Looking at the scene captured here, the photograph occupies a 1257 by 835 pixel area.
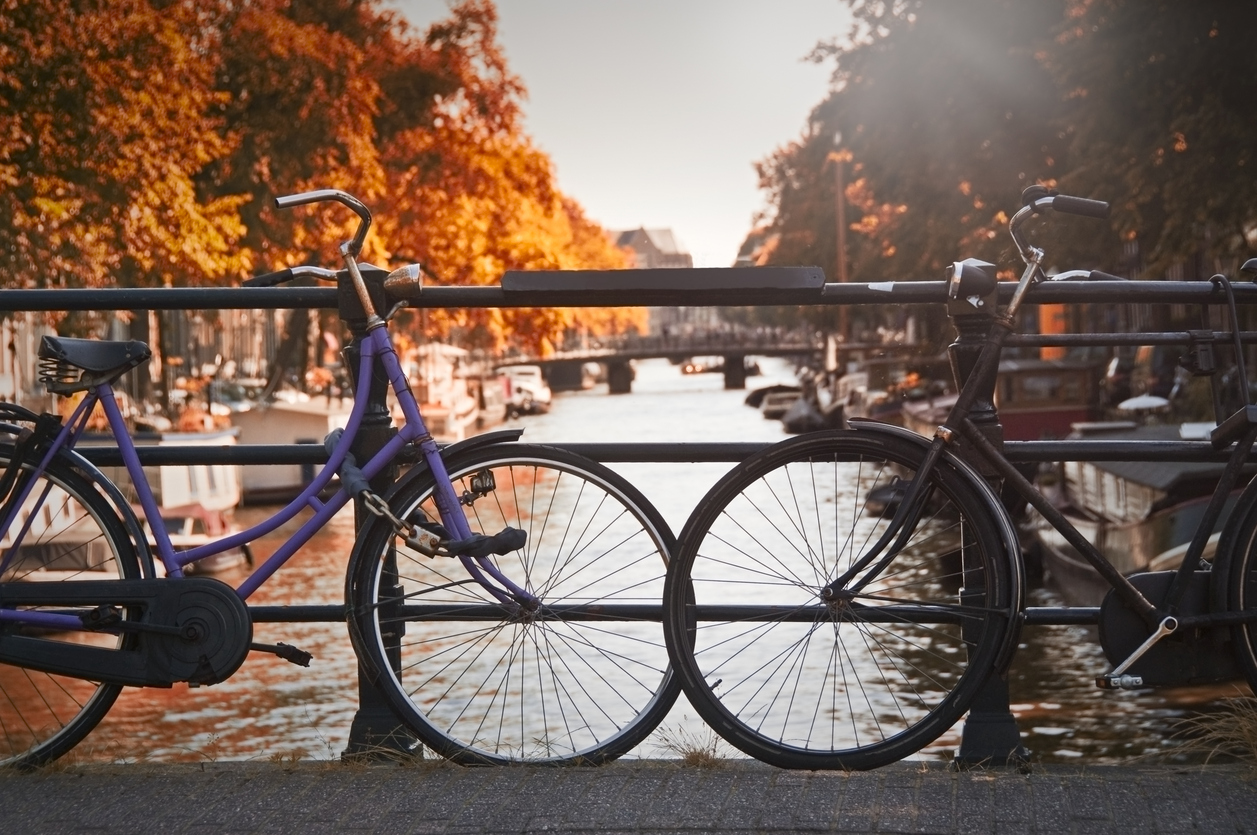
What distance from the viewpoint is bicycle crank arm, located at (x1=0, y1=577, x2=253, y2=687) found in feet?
9.84

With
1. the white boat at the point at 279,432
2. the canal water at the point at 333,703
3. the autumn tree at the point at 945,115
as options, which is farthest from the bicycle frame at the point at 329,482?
the white boat at the point at 279,432

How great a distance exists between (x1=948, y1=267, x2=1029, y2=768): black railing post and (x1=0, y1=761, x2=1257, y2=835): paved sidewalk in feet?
0.42

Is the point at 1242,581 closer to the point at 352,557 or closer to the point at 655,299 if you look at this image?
the point at 655,299

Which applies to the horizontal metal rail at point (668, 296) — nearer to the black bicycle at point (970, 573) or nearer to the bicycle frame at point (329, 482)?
the black bicycle at point (970, 573)

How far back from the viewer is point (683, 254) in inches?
136

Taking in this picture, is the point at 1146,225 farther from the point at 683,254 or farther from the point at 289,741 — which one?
the point at 683,254

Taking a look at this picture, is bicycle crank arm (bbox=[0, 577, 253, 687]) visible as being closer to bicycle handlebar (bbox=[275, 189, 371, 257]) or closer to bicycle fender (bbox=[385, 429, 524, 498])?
bicycle fender (bbox=[385, 429, 524, 498])

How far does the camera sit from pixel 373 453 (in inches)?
124

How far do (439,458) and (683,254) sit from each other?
2.76 ft

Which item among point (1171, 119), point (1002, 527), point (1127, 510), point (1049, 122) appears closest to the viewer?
point (1002, 527)

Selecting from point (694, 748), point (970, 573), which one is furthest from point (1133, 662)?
point (694, 748)

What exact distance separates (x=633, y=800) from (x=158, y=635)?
1066 mm

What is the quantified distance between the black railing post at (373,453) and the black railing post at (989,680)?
1.19 meters

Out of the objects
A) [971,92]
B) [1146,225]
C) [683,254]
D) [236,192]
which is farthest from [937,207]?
[683,254]
